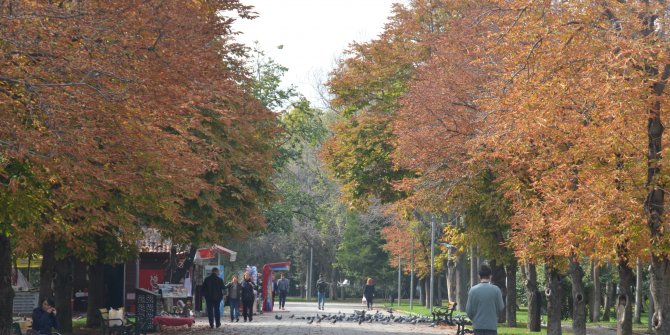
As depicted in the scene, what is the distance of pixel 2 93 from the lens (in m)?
15.9

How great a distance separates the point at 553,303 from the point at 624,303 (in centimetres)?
463

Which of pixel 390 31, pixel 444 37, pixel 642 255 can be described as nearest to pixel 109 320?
pixel 642 255

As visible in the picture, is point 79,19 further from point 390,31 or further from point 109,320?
point 390,31

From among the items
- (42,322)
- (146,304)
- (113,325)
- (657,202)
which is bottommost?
(113,325)

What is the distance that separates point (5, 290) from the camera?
20.2 meters

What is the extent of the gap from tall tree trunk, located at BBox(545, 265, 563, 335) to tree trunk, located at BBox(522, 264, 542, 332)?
3.76 m

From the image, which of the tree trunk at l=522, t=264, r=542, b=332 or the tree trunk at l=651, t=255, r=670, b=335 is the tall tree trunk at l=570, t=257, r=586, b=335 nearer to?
the tree trunk at l=522, t=264, r=542, b=332

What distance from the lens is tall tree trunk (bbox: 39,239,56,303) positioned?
83.8ft

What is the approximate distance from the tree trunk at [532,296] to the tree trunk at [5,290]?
59.2 feet

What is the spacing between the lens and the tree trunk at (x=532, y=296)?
34.3 m

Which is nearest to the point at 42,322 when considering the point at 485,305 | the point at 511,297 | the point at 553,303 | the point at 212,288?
the point at 485,305

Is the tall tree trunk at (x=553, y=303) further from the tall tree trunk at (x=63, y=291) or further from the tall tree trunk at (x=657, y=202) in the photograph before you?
the tall tree trunk at (x=63, y=291)

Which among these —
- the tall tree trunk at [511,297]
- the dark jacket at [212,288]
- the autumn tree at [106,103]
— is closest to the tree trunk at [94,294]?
the autumn tree at [106,103]

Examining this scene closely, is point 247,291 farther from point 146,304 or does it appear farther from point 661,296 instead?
point 661,296
